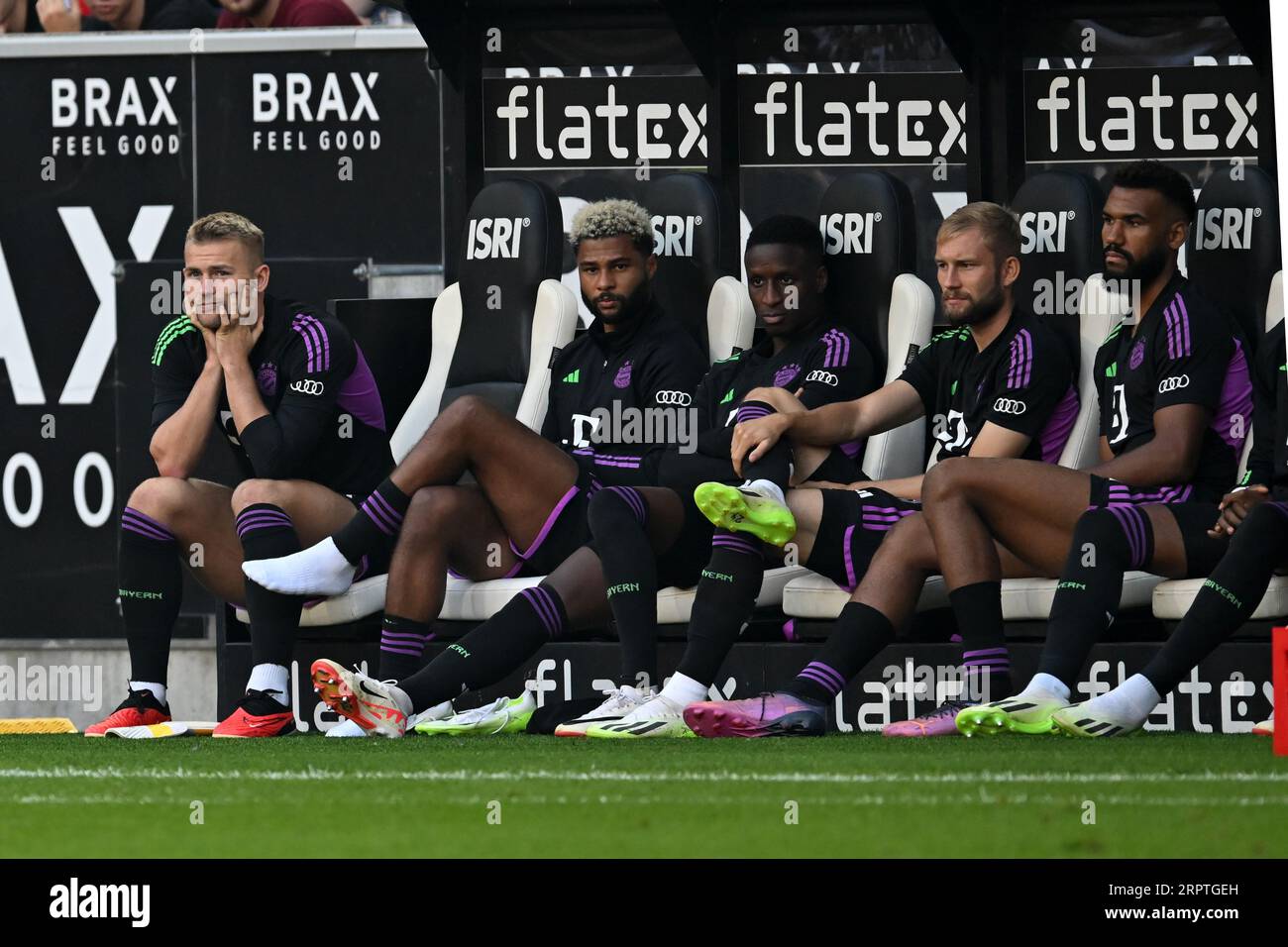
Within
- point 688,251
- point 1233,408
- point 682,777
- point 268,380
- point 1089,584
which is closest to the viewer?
point 682,777

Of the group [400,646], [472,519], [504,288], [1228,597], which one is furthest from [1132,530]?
[504,288]

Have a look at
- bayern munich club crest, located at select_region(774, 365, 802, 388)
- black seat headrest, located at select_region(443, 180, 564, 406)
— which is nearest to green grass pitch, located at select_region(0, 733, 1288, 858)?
bayern munich club crest, located at select_region(774, 365, 802, 388)

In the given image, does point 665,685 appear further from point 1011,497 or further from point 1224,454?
point 1224,454

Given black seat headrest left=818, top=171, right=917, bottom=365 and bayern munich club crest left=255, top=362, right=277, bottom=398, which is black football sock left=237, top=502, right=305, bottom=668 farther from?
black seat headrest left=818, top=171, right=917, bottom=365

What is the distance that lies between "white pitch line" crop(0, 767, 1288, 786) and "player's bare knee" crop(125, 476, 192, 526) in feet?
4.85

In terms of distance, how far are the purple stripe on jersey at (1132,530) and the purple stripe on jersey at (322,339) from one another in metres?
2.05

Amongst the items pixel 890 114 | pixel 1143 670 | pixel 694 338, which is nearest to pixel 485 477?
pixel 694 338

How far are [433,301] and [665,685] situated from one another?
1.90 m

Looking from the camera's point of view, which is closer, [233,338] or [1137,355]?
[1137,355]

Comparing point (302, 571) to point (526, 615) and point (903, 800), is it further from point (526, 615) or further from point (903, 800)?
→ point (903, 800)

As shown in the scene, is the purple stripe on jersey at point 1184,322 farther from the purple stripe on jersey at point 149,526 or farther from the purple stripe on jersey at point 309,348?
the purple stripe on jersey at point 149,526

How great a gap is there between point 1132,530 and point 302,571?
195 centimetres

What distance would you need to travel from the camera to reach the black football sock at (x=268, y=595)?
5.82 meters

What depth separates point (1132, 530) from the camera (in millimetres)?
5203
